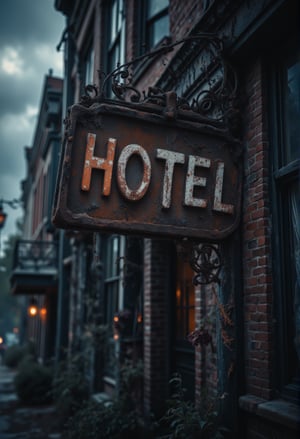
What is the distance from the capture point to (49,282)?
44.4 ft

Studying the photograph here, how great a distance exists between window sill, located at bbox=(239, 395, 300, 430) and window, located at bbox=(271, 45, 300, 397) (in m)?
0.13

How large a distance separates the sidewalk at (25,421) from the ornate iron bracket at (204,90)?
218 inches

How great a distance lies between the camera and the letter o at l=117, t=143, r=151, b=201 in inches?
126

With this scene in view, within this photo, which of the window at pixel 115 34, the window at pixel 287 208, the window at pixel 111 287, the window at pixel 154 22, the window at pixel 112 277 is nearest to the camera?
the window at pixel 287 208

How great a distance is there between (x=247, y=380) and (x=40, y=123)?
1883 centimetres

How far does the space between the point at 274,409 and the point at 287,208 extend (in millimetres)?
1495

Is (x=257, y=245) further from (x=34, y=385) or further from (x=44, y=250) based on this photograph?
(x=44, y=250)

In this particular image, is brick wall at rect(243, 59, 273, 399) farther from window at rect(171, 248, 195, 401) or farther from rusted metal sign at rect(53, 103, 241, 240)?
window at rect(171, 248, 195, 401)

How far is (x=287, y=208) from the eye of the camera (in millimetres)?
3482

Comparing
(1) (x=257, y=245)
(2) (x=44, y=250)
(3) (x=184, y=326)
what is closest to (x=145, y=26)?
(3) (x=184, y=326)

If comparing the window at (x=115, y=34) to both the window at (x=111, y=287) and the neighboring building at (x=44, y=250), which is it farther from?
the neighboring building at (x=44, y=250)

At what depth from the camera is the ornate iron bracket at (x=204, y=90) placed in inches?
138

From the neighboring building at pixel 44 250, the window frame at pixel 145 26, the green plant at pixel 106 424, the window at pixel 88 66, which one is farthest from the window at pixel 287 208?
the neighboring building at pixel 44 250

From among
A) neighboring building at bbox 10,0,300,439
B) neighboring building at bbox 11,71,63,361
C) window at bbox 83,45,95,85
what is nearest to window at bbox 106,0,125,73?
window at bbox 83,45,95,85
